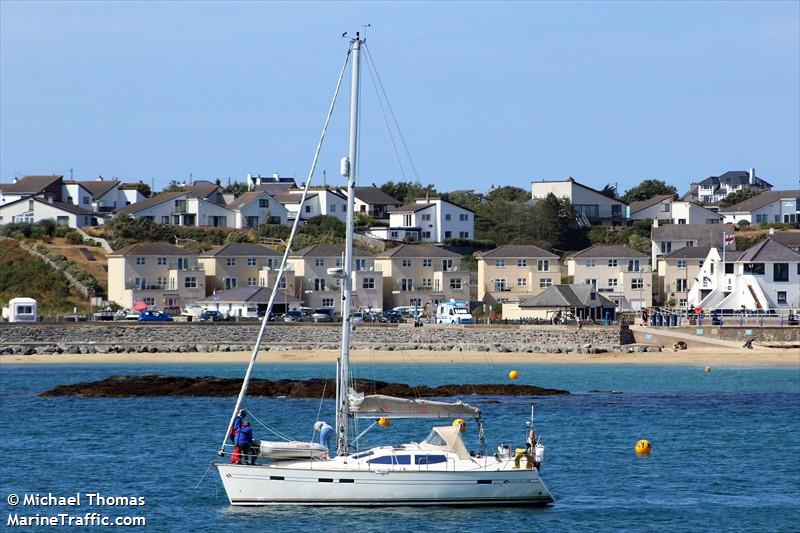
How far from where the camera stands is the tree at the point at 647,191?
554ft

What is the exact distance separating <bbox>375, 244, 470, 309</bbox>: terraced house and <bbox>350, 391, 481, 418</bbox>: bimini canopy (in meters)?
72.5

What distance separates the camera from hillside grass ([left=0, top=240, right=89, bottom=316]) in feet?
333

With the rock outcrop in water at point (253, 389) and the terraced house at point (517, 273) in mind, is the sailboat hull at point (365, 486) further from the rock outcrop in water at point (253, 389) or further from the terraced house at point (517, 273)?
the terraced house at point (517, 273)

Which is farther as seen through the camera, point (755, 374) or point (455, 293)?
point (455, 293)

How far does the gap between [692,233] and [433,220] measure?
2586cm

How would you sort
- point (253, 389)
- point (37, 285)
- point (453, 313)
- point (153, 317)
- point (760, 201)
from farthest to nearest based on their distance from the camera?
point (760, 201), point (37, 285), point (453, 313), point (153, 317), point (253, 389)

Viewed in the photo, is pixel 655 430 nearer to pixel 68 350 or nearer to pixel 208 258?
pixel 68 350

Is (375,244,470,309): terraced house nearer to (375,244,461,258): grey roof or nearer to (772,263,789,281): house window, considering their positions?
(375,244,461,258): grey roof

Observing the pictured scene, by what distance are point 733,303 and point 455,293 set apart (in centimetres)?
2534

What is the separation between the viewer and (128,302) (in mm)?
102750

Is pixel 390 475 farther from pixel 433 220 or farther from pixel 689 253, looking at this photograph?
pixel 433 220

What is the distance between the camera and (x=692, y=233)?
123 meters

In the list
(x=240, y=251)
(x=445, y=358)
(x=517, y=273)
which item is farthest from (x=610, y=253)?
(x=445, y=358)

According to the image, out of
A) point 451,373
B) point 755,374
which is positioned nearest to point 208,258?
point 451,373
